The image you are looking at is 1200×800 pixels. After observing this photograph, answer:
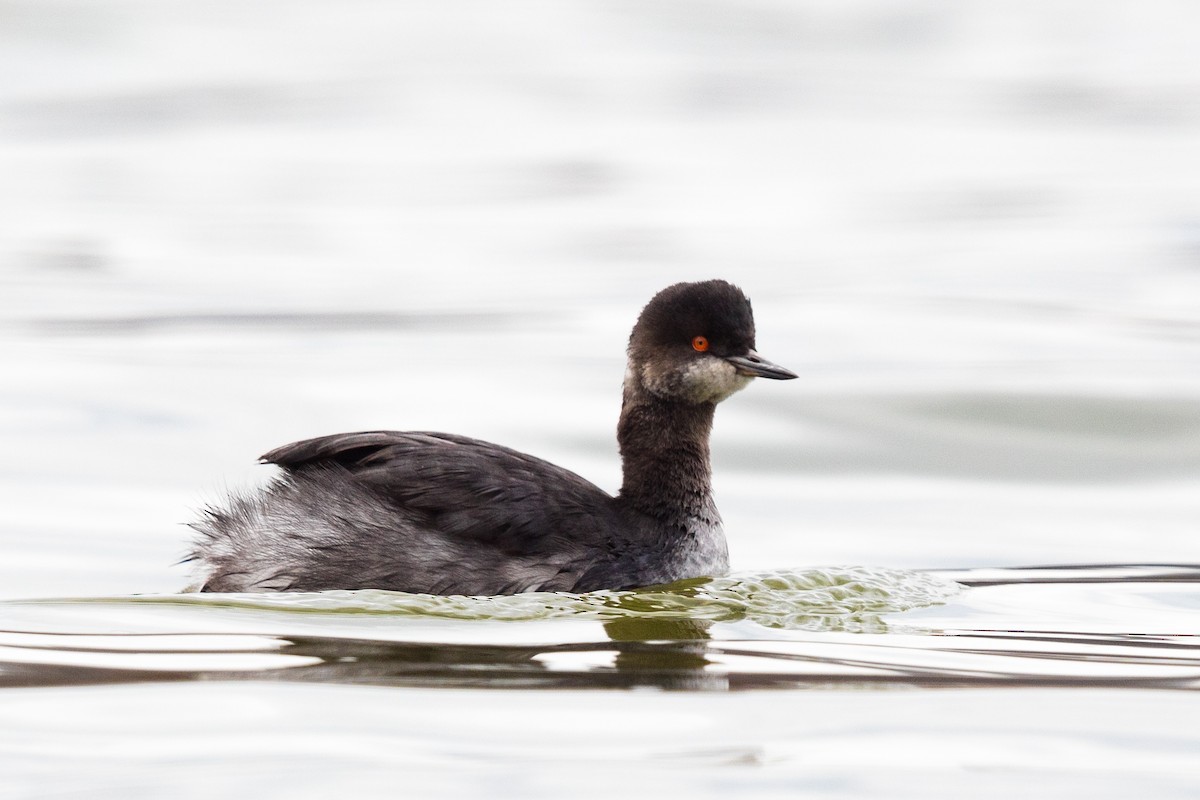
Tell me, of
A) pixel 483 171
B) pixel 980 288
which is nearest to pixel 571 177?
pixel 483 171

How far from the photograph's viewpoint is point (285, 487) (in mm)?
7656

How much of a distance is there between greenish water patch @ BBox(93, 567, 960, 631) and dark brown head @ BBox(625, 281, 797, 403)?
0.77m

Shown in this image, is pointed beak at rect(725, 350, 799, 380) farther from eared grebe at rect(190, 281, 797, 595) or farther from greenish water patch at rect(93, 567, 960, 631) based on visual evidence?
greenish water patch at rect(93, 567, 960, 631)

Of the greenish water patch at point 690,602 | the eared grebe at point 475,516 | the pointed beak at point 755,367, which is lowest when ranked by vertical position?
the greenish water patch at point 690,602

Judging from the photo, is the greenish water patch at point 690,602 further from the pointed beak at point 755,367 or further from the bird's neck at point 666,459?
the pointed beak at point 755,367

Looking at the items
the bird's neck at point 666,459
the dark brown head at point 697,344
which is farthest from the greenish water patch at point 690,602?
the dark brown head at point 697,344

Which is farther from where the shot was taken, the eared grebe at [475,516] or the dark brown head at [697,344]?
the dark brown head at [697,344]

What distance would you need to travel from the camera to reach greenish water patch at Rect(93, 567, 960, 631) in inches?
283

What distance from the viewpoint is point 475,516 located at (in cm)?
742

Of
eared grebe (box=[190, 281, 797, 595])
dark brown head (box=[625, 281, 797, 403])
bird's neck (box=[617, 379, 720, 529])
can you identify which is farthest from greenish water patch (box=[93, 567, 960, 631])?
dark brown head (box=[625, 281, 797, 403])

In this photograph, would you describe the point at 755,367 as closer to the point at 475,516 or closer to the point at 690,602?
the point at 690,602

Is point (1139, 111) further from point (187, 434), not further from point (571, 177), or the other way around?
point (187, 434)

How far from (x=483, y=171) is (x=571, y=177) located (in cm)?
124

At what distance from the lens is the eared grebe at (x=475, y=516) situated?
24.2ft
